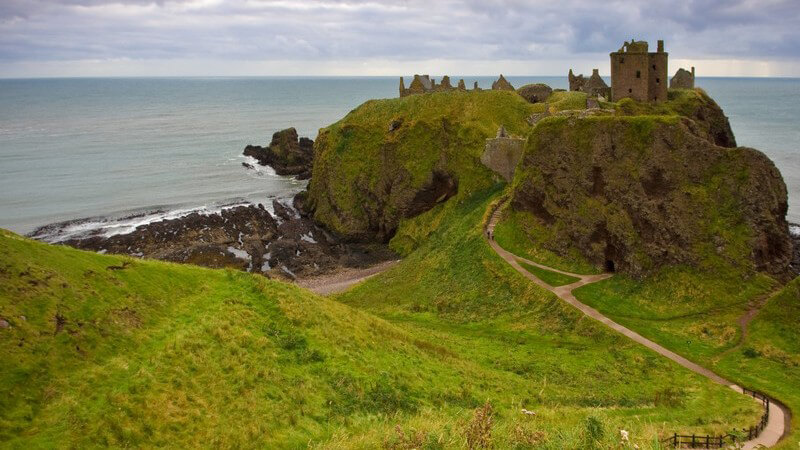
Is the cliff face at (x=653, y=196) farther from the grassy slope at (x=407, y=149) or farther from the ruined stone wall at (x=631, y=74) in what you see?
the ruined stone wall at (x=631, y=74)

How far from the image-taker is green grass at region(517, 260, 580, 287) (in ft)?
158

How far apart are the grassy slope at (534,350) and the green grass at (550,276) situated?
1.51 meters

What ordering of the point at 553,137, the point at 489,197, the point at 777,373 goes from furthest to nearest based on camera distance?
the point at 489,197
the point at 553,137
the point at 777,373

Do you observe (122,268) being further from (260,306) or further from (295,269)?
(295,269)

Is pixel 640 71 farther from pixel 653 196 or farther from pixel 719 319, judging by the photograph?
pixel 719 319

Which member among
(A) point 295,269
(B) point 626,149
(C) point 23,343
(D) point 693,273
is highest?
(B) point 626,149

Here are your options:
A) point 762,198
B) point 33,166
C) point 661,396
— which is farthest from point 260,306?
point 33,166

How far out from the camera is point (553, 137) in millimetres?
54531

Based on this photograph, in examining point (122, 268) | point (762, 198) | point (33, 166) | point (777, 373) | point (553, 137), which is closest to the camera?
point (122, 268)

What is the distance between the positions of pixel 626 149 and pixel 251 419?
38.4m

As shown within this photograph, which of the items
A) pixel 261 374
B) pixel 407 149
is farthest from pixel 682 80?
pixel 261 374

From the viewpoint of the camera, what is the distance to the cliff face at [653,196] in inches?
1738

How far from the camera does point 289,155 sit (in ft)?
415

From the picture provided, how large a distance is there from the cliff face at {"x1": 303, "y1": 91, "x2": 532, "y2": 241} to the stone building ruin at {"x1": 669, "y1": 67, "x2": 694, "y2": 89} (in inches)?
772
